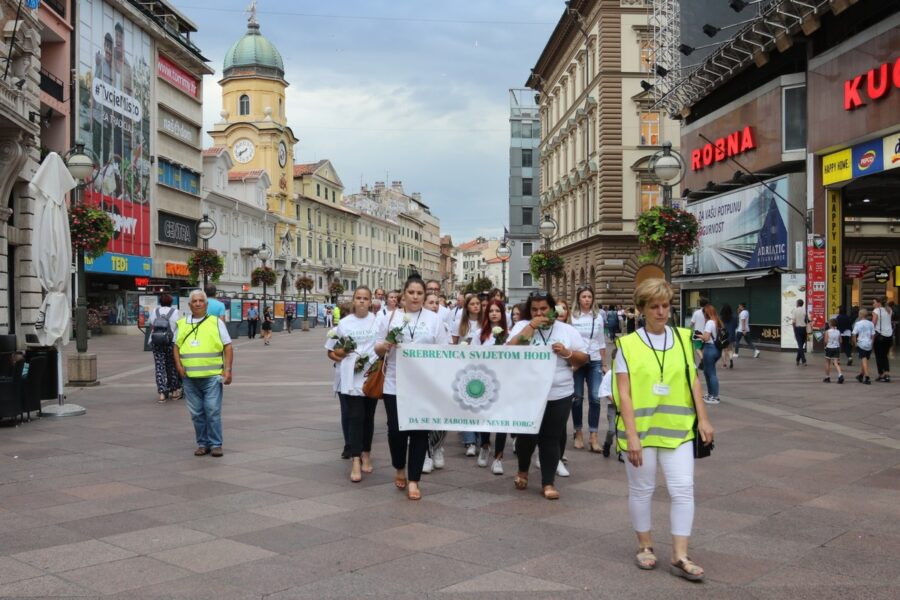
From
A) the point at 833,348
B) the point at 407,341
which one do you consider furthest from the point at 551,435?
the point at 833,348

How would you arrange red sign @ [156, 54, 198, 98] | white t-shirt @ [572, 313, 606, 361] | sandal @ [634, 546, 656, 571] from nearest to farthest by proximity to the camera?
sandal @ [634, 546, 656, 571] → white t-shirt @ [572, 313, 606, 361] → red sign @ [156, 54, 198, 98]

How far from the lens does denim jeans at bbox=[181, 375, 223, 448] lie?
30.9ft

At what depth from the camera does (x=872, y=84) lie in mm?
23234

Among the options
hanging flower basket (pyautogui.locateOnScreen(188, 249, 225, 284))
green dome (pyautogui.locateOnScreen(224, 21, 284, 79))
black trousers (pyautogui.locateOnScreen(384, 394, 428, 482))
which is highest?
green dome (pyautogui.locateOnScreen(224, 21, 284, 79))

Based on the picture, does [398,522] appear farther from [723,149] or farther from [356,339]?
[723,149]

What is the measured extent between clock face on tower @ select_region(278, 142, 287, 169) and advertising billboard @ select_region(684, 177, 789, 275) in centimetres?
5248

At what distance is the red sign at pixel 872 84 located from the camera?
2233 cm

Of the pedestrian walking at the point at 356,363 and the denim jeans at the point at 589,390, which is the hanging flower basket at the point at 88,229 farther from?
the denim jeans at the point at 589,390

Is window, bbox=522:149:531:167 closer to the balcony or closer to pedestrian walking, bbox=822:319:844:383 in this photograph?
the balcony

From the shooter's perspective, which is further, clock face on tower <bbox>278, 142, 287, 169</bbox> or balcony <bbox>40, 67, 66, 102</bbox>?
clock face on tower <bbox>278, 142, 287, 169</bbox>

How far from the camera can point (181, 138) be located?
184 ft

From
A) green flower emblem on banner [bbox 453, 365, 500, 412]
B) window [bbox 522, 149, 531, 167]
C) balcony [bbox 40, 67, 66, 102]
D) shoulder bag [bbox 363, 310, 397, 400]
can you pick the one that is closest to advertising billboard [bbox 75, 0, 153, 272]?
balcony [bbox 40, 67, 66, 102]

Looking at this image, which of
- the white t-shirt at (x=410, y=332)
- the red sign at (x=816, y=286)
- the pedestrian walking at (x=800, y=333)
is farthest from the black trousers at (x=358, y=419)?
the red sign at (x=816, y=286)

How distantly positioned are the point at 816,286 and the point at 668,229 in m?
13.3
